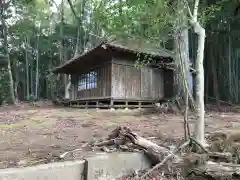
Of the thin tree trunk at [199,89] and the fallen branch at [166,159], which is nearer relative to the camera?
the fallen branch at [166,159]

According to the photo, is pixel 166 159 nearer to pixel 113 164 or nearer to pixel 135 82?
pixel 113 164

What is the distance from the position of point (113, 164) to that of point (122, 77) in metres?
9.35

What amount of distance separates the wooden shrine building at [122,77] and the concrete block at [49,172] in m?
8.38

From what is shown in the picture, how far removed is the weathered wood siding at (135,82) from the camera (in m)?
14.0

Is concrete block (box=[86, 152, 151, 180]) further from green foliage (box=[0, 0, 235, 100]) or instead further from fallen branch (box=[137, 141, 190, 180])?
green foliage (box=[0, 0, 235, 100])

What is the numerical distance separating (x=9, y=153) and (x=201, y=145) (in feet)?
11.6

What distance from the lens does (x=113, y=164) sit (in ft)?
16.5

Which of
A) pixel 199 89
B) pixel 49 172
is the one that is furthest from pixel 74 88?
pixel 49 172

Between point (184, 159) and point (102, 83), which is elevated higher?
point (102, 83)

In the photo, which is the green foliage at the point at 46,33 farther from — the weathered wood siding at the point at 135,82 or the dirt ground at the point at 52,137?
the dirt ground at the point at 52,137

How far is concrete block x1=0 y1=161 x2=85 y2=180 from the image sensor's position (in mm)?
3982

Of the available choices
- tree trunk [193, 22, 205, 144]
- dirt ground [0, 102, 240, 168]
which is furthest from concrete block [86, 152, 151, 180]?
tree trunk [193, 22, 205, 144]

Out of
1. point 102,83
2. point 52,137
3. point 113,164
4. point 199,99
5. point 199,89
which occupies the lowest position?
point 113,164

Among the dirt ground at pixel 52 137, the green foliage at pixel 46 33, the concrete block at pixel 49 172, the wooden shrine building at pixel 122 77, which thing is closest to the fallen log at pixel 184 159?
the dirt ground at pixel 52 137
